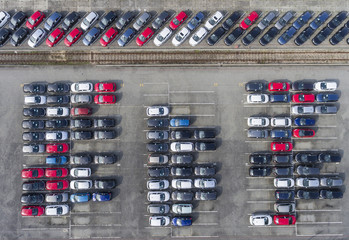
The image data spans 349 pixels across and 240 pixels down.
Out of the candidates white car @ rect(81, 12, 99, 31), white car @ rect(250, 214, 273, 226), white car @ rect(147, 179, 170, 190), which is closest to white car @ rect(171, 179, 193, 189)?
white car @ rect(147, 179, 170, 190)

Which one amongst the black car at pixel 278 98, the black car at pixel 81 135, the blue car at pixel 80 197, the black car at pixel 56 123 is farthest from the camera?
the black car at pixel 278 98

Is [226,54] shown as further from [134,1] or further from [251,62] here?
[134,1]

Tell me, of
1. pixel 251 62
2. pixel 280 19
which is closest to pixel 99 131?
pixel 251 62

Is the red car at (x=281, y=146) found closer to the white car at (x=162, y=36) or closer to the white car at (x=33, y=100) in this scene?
the white car at (x=162, y=36)

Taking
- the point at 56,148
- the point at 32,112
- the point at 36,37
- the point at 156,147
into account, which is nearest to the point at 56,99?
the point at 32,112

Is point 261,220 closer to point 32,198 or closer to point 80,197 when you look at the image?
point 80,197

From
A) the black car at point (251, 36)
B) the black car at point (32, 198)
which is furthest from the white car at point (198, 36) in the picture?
the black car at point (32, 198)

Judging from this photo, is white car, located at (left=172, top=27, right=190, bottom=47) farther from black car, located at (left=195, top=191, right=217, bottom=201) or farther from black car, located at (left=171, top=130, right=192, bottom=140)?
black car, located at (left=195, top=191, right=217, bottom=201)
